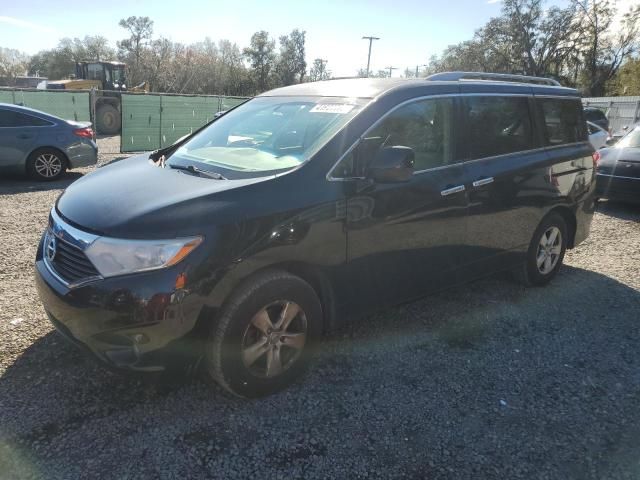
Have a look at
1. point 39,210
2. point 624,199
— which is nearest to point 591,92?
point 624,199

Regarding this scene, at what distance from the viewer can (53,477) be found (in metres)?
2.25

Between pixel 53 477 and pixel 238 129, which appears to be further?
pixel 238 129

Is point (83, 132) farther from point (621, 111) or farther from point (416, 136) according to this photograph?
point (621, 111)

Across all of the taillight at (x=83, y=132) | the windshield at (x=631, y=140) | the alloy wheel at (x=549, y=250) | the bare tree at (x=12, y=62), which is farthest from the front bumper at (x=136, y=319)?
the bare tree at (x=12, y=62)

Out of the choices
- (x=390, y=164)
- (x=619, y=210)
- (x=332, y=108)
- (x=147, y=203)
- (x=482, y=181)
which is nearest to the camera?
(x=147, y=203)

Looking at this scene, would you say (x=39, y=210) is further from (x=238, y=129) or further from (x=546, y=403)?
(x=546, y=403)

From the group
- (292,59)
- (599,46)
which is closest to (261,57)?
(292,59)

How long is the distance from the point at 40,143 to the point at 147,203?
8067 millimetres

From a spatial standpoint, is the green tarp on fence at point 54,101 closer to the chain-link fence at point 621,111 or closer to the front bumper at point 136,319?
the front bumper at point 136,319

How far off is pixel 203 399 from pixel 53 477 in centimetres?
84

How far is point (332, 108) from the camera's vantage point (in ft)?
10.8

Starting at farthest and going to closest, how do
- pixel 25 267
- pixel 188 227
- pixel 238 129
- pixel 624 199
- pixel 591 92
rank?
pixel 591 92
pixel 624 199
pixel 25 267
pixel 238 129
pixel 188 227

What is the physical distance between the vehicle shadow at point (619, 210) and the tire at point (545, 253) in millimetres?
4070

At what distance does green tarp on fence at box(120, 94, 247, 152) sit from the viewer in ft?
45.3
